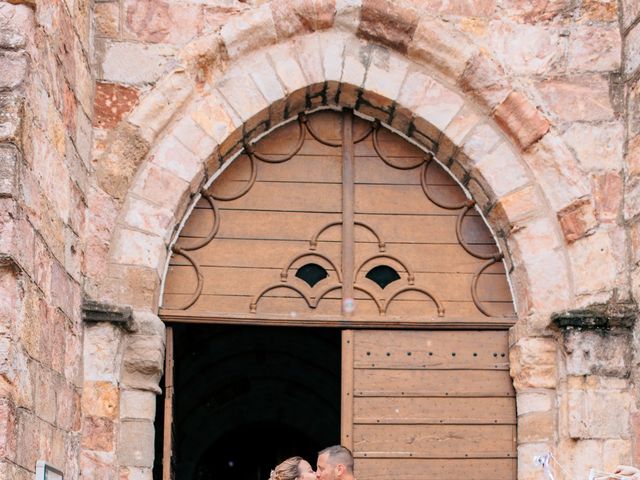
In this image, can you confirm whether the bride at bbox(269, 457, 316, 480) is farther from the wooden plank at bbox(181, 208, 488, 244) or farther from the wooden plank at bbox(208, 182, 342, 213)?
the wooden plank at bbox(208, 182, 342, 213)

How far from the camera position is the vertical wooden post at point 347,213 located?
654 cm

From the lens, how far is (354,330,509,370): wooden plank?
6.51 metres

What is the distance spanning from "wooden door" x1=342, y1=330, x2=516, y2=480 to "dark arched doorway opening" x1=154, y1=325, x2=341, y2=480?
3690 mm

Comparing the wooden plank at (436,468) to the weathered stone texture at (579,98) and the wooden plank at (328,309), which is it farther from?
the weathered stone texture at (579,98)

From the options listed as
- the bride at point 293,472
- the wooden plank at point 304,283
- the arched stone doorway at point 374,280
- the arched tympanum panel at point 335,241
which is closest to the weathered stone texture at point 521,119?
the arched stone doorway at point 374,280

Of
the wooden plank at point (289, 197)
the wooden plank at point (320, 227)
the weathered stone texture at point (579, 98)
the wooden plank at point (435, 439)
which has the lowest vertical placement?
the wooden plank at point (435, 439)

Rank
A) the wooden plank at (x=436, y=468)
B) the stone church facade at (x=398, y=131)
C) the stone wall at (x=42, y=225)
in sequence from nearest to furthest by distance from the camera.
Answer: the stone wall at (x=42, y=225)
the stone church facade at (x=398, y=131)
the wooden plank at (x=436, y=468)

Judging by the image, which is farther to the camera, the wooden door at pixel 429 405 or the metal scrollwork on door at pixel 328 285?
the metal scrollwork on door at pixel 328 285

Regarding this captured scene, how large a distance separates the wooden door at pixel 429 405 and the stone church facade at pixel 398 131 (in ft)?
0.50

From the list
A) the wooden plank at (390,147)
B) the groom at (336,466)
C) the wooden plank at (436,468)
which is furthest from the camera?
the wooden plank at (390,147)

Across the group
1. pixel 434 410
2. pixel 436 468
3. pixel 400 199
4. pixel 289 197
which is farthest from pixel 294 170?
pixel 436 468

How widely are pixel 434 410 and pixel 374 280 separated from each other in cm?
75

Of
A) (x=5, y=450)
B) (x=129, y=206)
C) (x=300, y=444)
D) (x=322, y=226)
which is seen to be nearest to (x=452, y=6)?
(x=322, y=226)

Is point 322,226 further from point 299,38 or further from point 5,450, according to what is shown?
point 5,450
